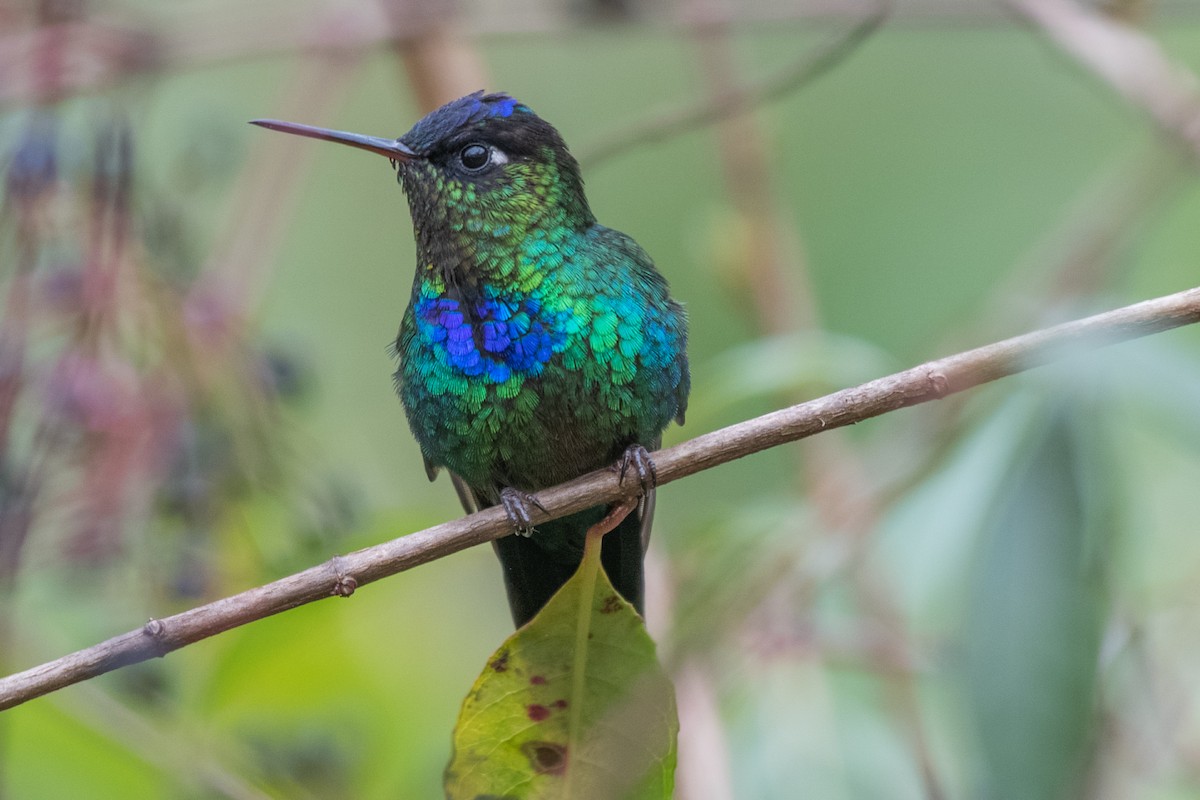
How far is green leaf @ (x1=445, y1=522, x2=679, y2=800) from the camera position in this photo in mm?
1802

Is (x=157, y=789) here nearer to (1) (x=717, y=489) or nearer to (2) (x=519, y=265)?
(2) (x=519, y=265)

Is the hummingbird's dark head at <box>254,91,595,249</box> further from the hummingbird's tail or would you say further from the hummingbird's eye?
the hummingbird's tail

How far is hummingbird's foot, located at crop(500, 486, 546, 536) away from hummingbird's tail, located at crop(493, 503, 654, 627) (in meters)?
0.24

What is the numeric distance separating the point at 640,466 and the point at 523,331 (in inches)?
12.3

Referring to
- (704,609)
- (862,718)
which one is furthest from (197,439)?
(862,718)

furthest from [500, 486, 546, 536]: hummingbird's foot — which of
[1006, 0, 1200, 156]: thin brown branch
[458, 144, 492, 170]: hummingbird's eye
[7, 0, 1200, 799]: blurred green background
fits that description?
[1006, 0, 1200, 156]: thin brown branch

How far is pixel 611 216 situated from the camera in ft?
17.5

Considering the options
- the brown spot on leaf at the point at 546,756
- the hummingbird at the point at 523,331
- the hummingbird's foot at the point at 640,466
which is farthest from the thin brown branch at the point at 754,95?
the brown spot on leaf at the point at 546,756

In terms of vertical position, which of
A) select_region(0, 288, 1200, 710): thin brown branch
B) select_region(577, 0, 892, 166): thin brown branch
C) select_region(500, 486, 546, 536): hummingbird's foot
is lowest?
select_region(0, 288, 1200, 710): thin brown branch

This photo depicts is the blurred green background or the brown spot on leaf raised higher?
the blurred green background

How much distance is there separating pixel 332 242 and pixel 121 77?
3.32 metres

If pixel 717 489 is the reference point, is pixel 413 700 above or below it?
below

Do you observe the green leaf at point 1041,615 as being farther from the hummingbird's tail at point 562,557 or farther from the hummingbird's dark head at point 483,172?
the hummingbird's dark head at point 483,172

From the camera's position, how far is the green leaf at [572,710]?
180cm
